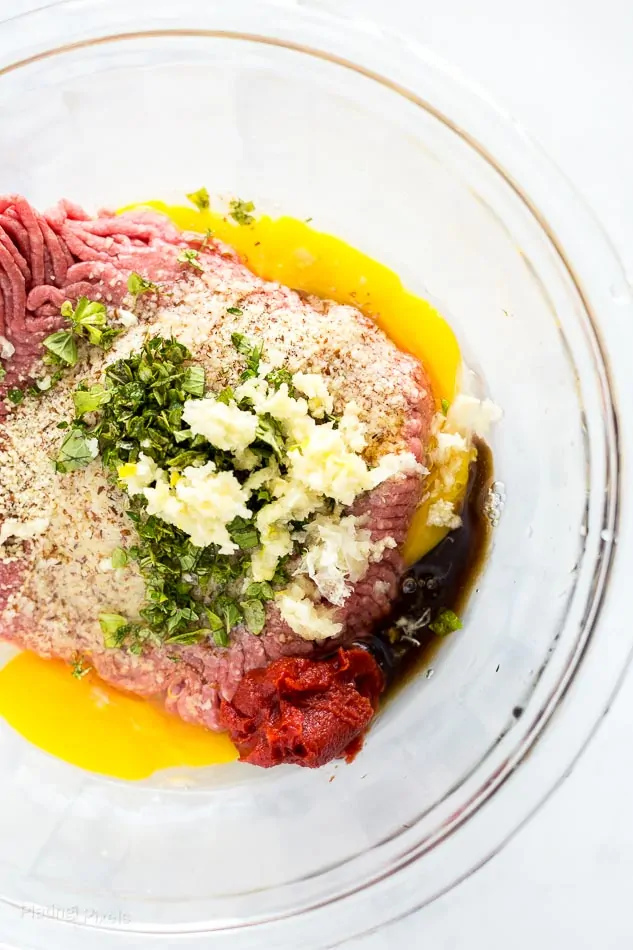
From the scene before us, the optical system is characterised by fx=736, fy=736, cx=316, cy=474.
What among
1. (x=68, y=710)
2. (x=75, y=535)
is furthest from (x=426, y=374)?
(x=68, y=710)

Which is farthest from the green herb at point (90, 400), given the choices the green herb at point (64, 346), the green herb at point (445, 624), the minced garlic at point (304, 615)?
the green herb at point (445, 624)

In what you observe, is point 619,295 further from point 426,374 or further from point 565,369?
point 426,374

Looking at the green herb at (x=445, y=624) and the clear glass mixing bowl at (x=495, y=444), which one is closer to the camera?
the clear glass mixing bowl at (x=495, y=444)

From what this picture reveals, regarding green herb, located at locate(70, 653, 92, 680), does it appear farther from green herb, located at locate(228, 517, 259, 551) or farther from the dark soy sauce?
the dark soy sauce

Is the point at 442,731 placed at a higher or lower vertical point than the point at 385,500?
lower

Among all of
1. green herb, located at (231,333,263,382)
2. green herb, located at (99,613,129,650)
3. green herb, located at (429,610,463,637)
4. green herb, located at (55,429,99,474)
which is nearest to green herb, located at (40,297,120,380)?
Result: green herb, located at (55,429,99,474)

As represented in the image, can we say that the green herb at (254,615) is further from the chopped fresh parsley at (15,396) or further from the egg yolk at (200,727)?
the chopped fresh parsley at (15,396)
